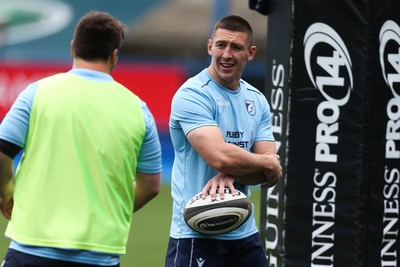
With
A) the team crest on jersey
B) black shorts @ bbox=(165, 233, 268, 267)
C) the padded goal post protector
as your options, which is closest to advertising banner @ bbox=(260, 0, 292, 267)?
the padded goal post protector

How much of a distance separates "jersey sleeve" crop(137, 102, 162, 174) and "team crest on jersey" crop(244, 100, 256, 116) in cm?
116

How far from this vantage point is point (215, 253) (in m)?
5.43

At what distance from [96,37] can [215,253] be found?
5.38 feet

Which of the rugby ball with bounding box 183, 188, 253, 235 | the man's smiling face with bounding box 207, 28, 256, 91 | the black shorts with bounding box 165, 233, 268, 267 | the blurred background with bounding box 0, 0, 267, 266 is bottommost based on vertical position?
the black shorts with bounding box 165, 233, 268, 267

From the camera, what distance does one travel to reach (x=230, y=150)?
17.2 feet

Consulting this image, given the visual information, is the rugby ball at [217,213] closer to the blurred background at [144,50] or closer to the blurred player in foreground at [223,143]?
the blurred player in foreground at [223,143]

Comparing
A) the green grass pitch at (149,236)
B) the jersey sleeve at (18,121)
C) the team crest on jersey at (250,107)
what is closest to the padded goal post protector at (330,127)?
the team crest on jersey at (250,107)

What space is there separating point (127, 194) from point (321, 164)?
8.84ft

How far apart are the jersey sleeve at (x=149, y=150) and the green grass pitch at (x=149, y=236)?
513cm

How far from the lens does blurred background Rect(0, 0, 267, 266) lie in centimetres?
1393

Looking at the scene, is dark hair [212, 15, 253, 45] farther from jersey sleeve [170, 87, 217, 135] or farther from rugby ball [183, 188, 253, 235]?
rugby ball [183, 188, 253, 235]

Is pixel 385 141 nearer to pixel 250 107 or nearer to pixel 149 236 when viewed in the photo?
pixel 250 107

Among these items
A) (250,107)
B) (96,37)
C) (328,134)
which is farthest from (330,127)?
(96,37)

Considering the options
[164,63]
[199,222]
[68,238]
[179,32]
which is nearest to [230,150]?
[199,222]
